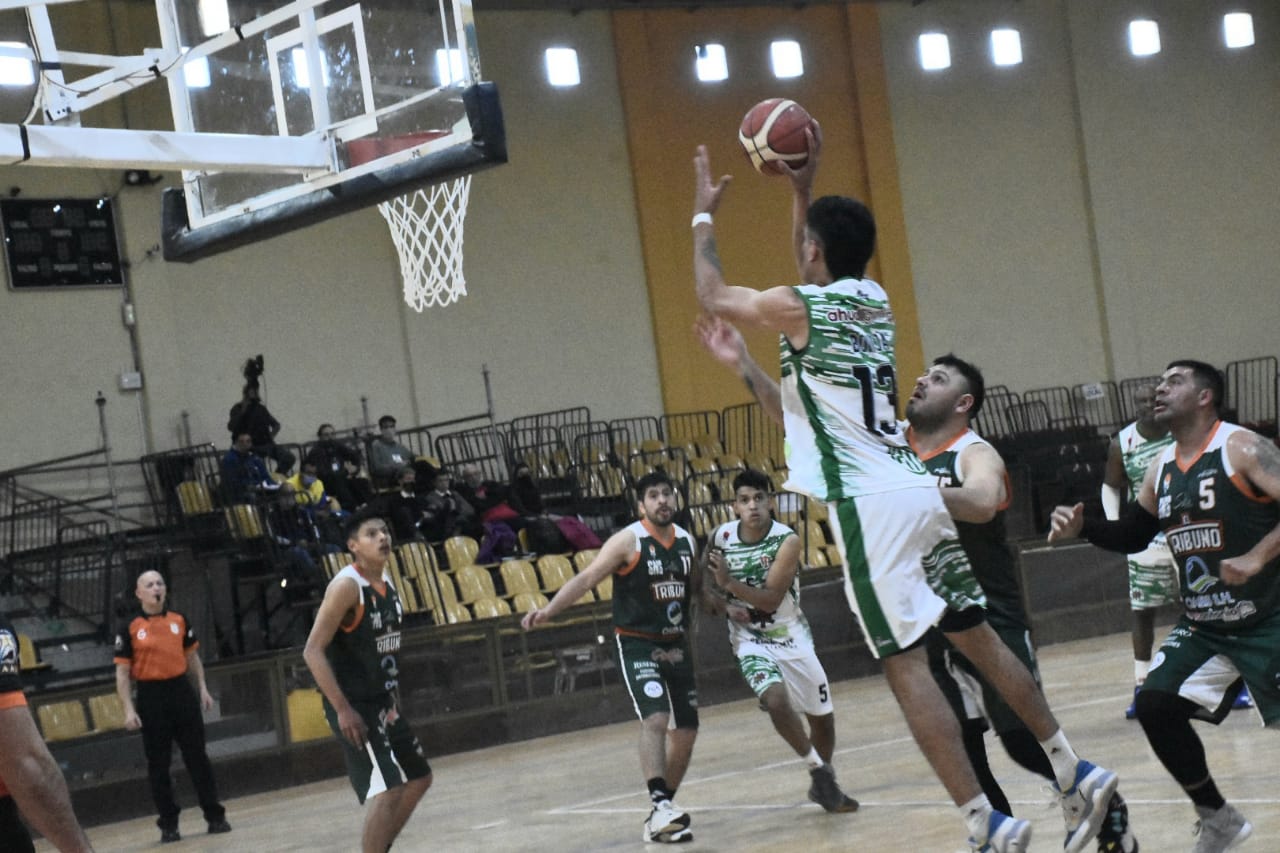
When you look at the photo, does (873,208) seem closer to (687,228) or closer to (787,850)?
(687,228)

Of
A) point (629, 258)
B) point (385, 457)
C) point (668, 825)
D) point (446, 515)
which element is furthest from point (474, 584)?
point (668, 825)

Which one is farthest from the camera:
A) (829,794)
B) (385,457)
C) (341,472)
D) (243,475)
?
(385,457)

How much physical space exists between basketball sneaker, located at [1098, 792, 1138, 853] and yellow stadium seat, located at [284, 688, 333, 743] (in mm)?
8856

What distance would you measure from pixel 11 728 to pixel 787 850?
11.6 feet

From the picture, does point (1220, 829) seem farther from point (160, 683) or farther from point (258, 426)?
point (258, 426)

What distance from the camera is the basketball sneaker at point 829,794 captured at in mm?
7902

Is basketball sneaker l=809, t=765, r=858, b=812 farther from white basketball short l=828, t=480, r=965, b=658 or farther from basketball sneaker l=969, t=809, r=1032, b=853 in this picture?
white basketball short l=828, t=480, r=965, b=658

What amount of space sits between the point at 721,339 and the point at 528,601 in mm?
11331

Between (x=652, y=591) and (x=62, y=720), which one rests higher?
(x=652, y=591)

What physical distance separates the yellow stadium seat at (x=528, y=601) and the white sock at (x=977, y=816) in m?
11.3

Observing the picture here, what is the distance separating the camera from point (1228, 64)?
84.0 feet

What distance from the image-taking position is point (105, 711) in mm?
12305

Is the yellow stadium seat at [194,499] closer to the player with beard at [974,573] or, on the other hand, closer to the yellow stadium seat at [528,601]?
the yellow stadium seat at [528,601]

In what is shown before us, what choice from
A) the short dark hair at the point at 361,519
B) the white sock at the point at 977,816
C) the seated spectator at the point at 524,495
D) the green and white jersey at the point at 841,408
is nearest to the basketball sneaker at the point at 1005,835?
the white sock at the point at 977,816
